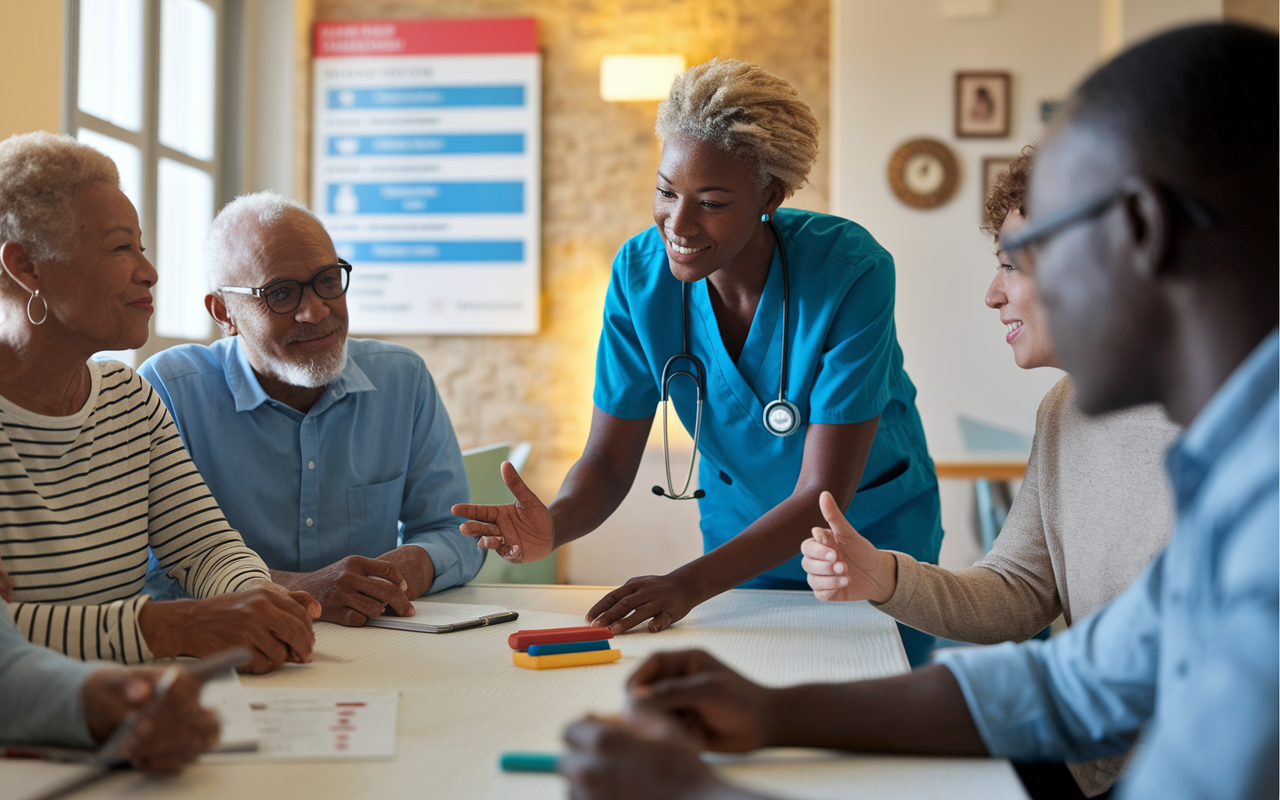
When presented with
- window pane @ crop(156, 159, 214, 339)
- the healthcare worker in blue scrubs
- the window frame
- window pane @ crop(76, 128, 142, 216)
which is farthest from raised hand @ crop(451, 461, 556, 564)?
window pane @ crop(156, 159, 214, 339)

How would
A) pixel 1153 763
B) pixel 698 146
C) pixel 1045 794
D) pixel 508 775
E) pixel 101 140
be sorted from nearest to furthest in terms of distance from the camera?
pixel 1153 763 < pixel 508 775 < pixel 1045 794 < pixel 698 146 < pixel 101 140

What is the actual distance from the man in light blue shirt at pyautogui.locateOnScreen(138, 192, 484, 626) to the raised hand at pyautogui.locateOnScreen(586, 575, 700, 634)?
0.41m

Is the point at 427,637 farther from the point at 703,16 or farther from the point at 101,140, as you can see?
the point at 703,16

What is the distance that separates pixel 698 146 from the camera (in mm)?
1587

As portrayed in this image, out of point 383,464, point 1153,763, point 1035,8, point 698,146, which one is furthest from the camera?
point 1035,8

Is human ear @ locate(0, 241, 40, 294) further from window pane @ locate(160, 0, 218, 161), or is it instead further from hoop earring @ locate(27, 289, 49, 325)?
window pane @ locate(160, 0, 218, 161)

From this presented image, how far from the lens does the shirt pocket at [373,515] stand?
69.5 inches

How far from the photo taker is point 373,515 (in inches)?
70.2

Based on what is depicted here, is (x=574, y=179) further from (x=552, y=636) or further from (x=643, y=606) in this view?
(x=552, y=636)

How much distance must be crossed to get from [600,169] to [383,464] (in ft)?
10.3

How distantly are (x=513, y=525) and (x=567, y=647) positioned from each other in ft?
1.31

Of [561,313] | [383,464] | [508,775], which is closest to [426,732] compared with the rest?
[508,775]

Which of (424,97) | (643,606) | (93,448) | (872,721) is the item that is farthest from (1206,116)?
(424,97)

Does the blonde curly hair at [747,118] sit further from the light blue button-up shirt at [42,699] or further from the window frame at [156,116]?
the window frame at [156,116]
